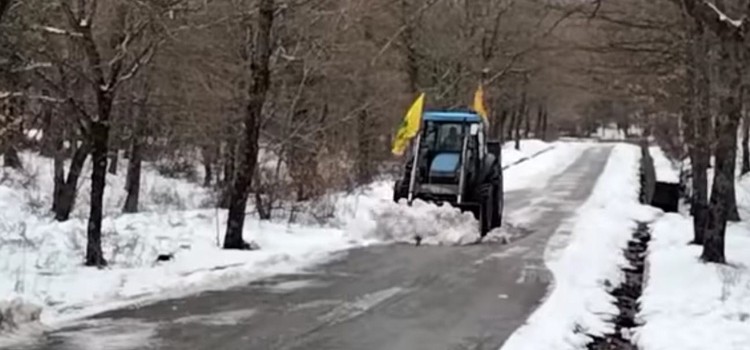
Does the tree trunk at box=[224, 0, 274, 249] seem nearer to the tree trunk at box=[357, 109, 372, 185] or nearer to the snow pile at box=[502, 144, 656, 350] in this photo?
the snow pile at box=[502, 144, 656, 350]

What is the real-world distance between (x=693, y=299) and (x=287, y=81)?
15320 millimetres

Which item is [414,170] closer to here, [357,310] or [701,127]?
[701,127]

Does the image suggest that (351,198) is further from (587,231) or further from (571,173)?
(571,173)

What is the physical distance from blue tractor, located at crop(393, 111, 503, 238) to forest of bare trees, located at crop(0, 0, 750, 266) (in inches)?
91.7

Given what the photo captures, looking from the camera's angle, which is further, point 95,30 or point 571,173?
point 571,173

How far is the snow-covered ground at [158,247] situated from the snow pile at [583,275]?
9.62ft

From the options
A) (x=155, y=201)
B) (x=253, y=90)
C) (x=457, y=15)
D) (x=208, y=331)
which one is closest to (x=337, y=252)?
(x=253, y=90)

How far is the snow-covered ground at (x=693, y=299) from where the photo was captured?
37.3ft

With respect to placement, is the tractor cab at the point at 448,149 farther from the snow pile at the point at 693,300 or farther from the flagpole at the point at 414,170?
the snow pile at the point at 693,300

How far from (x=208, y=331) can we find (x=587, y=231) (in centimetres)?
1371

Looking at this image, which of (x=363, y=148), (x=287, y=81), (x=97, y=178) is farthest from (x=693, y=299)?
(x=363, y=148)

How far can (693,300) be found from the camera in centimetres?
1373

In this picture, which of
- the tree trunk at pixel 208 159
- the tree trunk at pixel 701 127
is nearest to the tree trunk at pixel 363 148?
the tree trunk at pixel 208 159

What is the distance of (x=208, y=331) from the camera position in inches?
449
